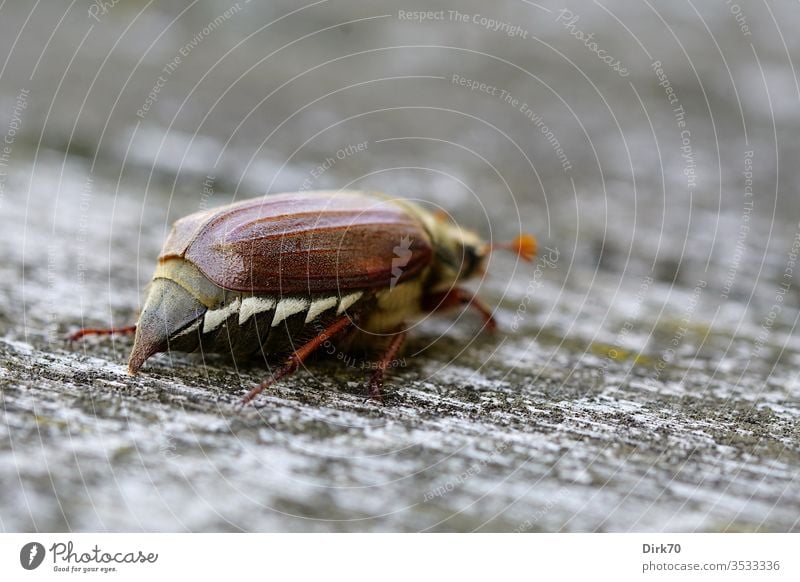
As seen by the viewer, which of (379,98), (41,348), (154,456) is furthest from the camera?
(379,98)

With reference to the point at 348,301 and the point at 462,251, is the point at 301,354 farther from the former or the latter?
the point at 462,251

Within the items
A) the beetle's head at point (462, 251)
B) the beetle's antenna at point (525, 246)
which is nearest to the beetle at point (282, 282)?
the beetle's head at point (462, 251)

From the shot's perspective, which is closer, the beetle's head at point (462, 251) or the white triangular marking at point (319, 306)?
the white triangular marking at point (319, 306)

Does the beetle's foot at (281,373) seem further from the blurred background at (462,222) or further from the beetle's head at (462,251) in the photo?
the beetle's head at (462,251)

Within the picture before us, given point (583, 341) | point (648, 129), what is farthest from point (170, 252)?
point (648, 129)

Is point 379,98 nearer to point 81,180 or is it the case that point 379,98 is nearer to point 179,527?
point 81,180
